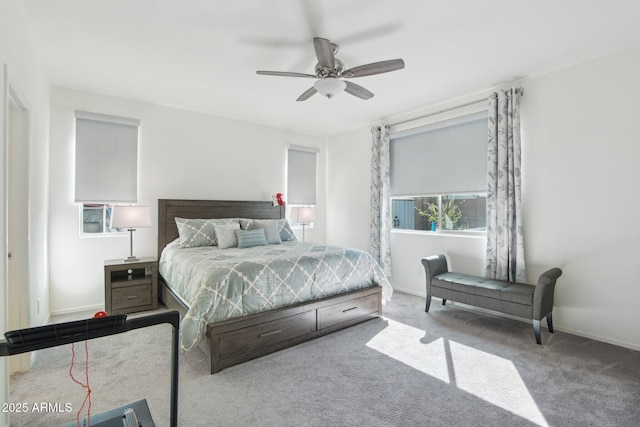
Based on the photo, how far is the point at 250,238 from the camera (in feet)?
12.7

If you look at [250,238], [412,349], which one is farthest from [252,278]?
[412,349]

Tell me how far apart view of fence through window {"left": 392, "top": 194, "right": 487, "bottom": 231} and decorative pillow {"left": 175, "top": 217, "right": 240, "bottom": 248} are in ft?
9.23

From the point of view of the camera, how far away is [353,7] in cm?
229

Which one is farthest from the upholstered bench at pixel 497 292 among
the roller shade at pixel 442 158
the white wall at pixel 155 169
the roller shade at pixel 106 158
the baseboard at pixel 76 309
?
the baseboard at pixel 76 309

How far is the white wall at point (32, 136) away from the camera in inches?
70.2

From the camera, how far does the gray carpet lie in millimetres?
1915

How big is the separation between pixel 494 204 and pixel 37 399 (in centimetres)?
444

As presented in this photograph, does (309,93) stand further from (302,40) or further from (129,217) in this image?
(129,217)

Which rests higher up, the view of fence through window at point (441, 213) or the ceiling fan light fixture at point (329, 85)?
the ceiling fan light fixture at point (329, 85)

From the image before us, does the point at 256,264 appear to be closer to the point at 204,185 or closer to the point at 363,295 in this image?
the point at 363,295

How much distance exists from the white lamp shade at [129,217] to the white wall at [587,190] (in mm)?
4506

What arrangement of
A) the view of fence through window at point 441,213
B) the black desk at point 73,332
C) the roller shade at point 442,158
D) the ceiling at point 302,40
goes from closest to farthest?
the black desk at point 73,332
the ceiling at point 302,40
the roller shade at point 442,158
the view of fence through window at point 441,213

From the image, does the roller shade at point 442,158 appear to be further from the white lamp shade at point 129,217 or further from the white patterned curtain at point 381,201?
the white lamp shade at point 129,217

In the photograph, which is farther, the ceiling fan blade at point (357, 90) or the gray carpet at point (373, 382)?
the ceiling fan blade at point (357, 90)
